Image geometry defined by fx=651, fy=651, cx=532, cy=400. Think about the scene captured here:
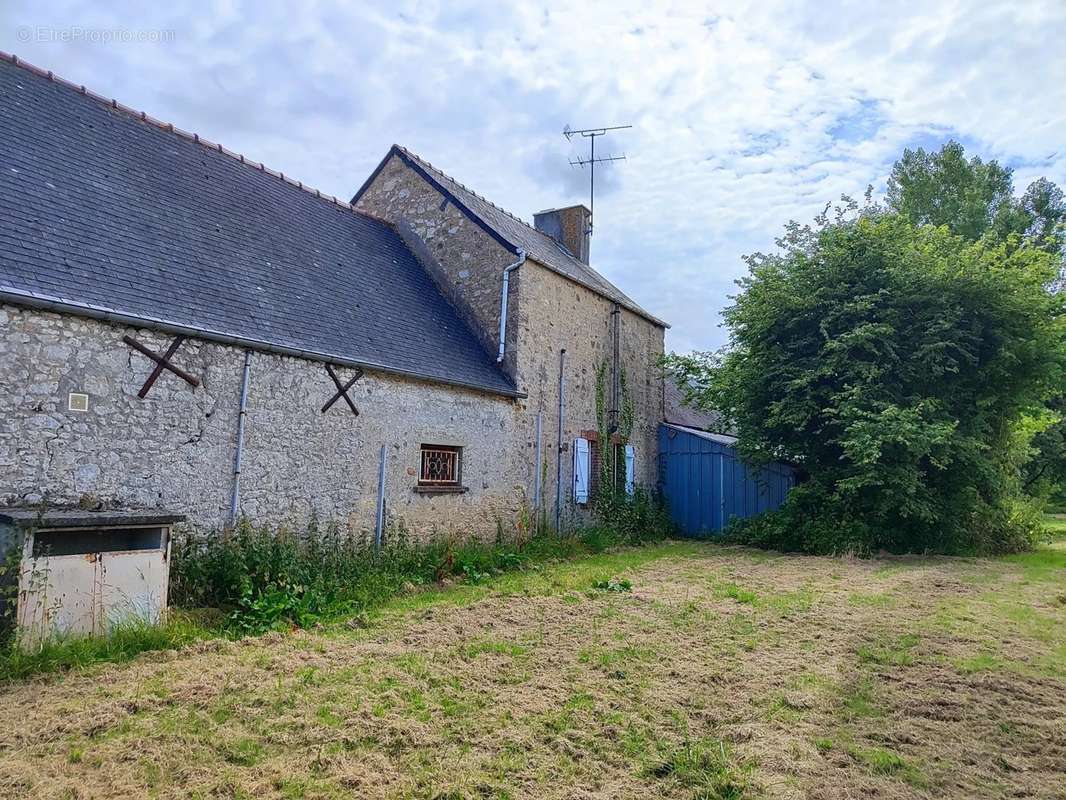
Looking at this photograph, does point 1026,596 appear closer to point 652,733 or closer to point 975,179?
point 652,733

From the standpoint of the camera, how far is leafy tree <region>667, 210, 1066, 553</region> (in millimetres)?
12062

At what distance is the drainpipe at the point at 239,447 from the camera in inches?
291

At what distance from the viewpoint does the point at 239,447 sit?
7.49m

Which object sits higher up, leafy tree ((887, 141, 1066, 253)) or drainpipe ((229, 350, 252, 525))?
leafy tree ((887, 141, 1066, 253))

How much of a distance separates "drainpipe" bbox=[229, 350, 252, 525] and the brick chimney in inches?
488

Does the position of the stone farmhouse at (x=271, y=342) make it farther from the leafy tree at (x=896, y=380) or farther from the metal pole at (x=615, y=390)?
the leafy tree at (x=896, y=380)

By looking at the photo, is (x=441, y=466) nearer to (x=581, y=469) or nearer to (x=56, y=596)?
(x=581, y=469)

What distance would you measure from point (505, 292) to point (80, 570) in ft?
28.0

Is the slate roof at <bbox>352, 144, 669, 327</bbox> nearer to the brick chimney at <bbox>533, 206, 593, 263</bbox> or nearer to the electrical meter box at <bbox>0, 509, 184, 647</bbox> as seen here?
the brick chimney at <bbox>533, 206, 593, 263</bbox>

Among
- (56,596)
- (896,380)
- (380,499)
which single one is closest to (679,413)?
(896,380)

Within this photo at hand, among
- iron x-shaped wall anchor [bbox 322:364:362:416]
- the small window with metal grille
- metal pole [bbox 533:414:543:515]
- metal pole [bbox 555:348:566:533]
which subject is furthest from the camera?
metal pole [bbox 555:348:566:533]

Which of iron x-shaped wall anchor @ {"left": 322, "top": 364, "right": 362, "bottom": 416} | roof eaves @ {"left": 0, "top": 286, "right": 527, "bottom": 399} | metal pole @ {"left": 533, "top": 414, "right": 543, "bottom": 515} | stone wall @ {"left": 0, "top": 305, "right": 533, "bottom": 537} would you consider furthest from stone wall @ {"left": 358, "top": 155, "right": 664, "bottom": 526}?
iron x-shaped wall anchor @ {"left": 322, "top": 364, "right": 362, "bottom": 416}

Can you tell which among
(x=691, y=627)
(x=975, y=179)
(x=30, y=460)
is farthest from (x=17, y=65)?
A: (x=975, y=179)

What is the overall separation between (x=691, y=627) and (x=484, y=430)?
5607 millimetres
